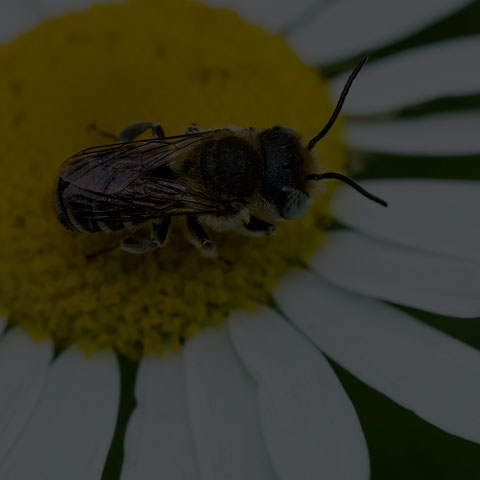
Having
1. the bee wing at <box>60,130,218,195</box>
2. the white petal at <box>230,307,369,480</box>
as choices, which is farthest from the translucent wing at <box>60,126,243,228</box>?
the white petal at <box>230,307,369,480</box>

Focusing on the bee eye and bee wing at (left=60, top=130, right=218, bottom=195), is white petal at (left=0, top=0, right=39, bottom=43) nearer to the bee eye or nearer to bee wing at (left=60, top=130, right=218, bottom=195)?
bee wing at (left=60, top=130, right=218, bottom=195)

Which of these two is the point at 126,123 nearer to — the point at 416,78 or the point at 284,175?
the point at 284,175

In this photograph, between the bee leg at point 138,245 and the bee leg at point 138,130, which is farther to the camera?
the bee leg at point 138,130

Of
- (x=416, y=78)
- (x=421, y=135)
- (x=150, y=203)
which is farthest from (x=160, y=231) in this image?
(x=416, y=78)

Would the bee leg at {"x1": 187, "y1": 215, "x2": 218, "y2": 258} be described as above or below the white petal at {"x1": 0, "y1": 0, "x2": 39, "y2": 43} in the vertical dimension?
below

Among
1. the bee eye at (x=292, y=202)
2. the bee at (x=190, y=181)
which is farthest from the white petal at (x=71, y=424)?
the bee eye at (x=292, y=202)

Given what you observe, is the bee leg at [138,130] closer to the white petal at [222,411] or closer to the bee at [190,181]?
the bee at [190,181]
